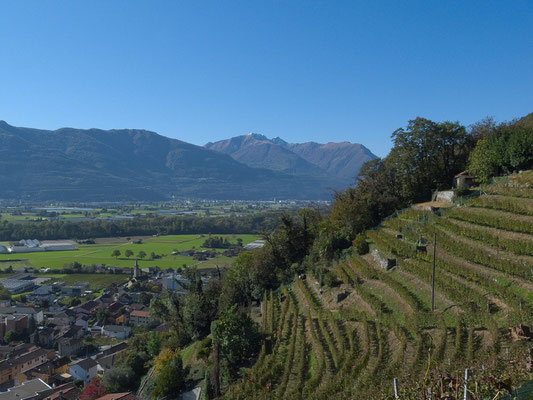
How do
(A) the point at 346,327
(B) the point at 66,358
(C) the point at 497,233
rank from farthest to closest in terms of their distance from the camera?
(B) the point at 66,358
(C) the point at 497,233
(A) the point at 346,327

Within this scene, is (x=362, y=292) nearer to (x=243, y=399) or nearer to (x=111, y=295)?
(x=243, y=399)

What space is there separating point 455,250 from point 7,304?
62.4 meters

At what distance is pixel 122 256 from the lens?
276 feet

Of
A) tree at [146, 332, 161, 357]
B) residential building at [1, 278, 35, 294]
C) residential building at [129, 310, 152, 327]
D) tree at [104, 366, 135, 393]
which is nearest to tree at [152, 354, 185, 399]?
tree at [104, 366, 135, 393]

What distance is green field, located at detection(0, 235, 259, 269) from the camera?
251ft

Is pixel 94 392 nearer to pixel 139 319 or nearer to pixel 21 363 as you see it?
pixel 21 363

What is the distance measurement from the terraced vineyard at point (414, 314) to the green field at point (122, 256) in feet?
155

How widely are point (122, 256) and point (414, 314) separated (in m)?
78.1

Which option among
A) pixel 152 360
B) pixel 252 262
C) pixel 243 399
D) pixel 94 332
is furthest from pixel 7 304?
pixel 243 399

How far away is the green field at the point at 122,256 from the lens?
7650cm

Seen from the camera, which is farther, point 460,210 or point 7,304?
point 7,304

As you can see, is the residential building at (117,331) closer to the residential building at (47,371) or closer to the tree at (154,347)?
the residential building at (47,371)

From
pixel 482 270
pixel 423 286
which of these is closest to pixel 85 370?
pixel 423 286

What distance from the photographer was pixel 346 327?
16375 millimetres
